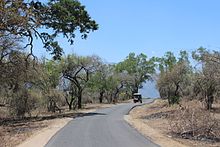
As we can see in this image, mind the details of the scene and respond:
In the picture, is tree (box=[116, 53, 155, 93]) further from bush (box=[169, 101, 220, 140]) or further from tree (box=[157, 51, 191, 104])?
bush (box=[169, 101, 220, 140])

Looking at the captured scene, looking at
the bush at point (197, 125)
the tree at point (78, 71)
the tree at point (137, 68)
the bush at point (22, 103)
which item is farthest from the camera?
the tree at point (137, 68)

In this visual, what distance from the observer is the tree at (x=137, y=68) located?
129 meters

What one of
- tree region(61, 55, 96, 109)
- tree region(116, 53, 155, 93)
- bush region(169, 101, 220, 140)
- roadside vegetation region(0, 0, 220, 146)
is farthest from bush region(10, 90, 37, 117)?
tree region(116, 53, 155, 93)

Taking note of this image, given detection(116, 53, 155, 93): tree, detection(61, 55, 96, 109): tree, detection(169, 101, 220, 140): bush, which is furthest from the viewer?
detection(116, 53, 155, 93): tree

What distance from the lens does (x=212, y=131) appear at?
84.8 feet

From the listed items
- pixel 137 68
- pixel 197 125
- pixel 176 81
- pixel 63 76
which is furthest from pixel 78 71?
pixel 137 68

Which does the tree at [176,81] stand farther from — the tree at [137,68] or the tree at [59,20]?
the tree at [137,68]

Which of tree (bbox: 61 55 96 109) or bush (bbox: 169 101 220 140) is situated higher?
tree (bbox: 61 55 96 109)

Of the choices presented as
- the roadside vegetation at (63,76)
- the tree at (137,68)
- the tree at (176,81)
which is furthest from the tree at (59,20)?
the tree at (137,68)

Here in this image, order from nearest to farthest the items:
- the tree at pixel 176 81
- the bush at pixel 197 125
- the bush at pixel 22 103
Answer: the bush at pixel 197 125, the bush at pixel 22 103, the tree at pixel 176 81

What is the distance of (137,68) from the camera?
134 m

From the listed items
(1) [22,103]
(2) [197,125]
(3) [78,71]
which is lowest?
(2) [197,125]

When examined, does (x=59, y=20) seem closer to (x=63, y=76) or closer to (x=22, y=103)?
(x=22, y=103)

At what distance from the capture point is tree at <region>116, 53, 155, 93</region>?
128837mm
